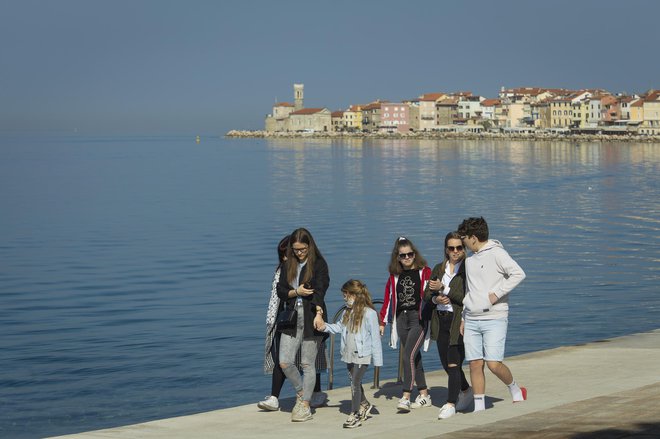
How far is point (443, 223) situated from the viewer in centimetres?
4500

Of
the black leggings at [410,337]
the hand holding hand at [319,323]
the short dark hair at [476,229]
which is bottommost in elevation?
the black leggings at [410,337]

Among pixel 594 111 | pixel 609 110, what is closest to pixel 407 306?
pixel 609 110

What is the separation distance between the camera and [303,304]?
393 inches

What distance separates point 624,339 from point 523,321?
268 inches

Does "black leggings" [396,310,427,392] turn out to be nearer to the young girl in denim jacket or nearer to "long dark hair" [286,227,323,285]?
the young girl in denim jacket

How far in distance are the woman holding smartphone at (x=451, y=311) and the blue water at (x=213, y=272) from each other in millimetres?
5013

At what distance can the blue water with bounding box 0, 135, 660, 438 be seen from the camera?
15805mm

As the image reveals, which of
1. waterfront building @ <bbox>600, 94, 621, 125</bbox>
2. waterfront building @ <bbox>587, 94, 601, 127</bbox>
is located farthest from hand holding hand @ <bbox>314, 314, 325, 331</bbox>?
waterfront building @ <bbox>587, 94, 601, 127</bbox>

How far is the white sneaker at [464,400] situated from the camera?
10086 mm

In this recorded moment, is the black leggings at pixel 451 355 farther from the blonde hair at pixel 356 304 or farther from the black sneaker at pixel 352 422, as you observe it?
the black sneaker at pixel 352 422

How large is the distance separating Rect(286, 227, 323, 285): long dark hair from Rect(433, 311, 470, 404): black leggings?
4.09 ft

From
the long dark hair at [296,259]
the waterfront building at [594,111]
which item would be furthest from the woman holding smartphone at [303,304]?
the waterfront building at [594,111]

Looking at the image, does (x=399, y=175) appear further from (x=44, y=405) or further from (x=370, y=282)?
(x=44, y=405)

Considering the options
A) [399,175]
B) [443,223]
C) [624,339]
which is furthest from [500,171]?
[624,339]
